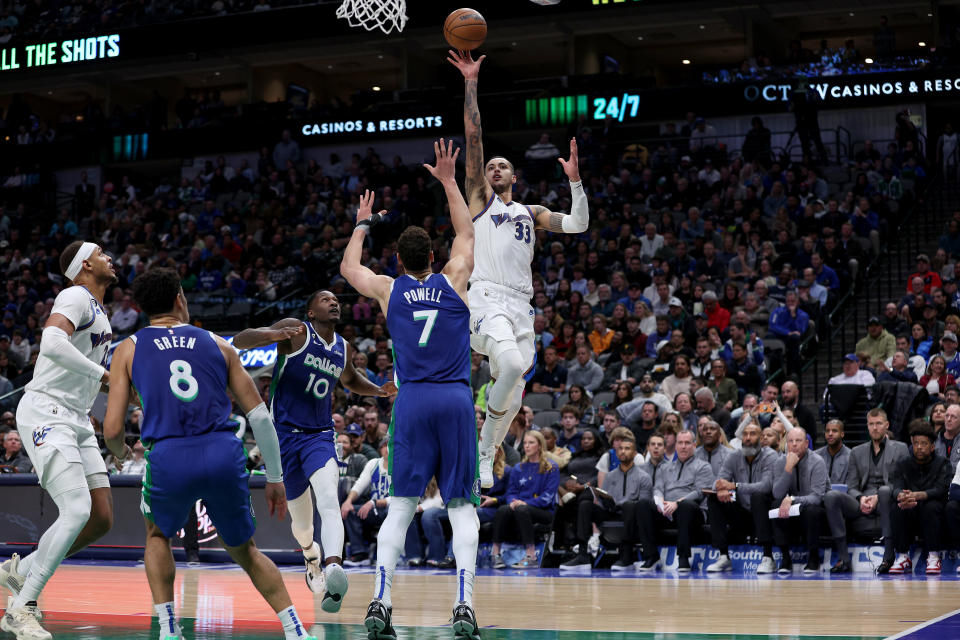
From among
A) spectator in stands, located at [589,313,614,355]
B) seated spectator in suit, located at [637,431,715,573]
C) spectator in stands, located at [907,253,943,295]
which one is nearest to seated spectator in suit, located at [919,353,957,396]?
spectator in stands, located at [907,253,943,295]

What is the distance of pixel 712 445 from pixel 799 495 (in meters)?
A: 1.27

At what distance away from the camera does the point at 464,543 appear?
21.7 ft

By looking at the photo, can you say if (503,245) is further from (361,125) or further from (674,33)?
(674,33)

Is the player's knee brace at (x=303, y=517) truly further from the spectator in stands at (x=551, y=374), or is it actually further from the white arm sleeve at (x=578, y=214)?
the spectator in stands at (x=551, y=374)

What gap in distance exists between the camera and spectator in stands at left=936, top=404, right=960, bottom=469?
12.1 metres

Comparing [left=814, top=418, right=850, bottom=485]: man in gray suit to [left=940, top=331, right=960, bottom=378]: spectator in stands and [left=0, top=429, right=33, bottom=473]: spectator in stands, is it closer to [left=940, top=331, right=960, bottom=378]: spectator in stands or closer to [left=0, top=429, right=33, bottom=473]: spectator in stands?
[left=940, top=331, right=960, bottom=378]: spectator in stands

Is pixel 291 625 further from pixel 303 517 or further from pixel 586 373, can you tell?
pixel 586 373

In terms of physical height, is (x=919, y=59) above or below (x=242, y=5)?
below

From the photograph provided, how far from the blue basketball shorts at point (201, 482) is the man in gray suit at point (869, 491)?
7999 millimetres

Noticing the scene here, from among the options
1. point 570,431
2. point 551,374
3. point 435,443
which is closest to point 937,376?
point 570,431

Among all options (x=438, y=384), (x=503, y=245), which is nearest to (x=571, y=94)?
(x=503, y=245)

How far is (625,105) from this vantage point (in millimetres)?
25984

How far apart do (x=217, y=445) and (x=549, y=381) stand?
1170cm

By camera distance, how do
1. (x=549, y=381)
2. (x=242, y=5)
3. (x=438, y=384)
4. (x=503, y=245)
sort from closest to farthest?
1. (x=438, y=384)
2. (x=503, y=245)
3. (x=549, y=381)
4. (x=242, y=5)
